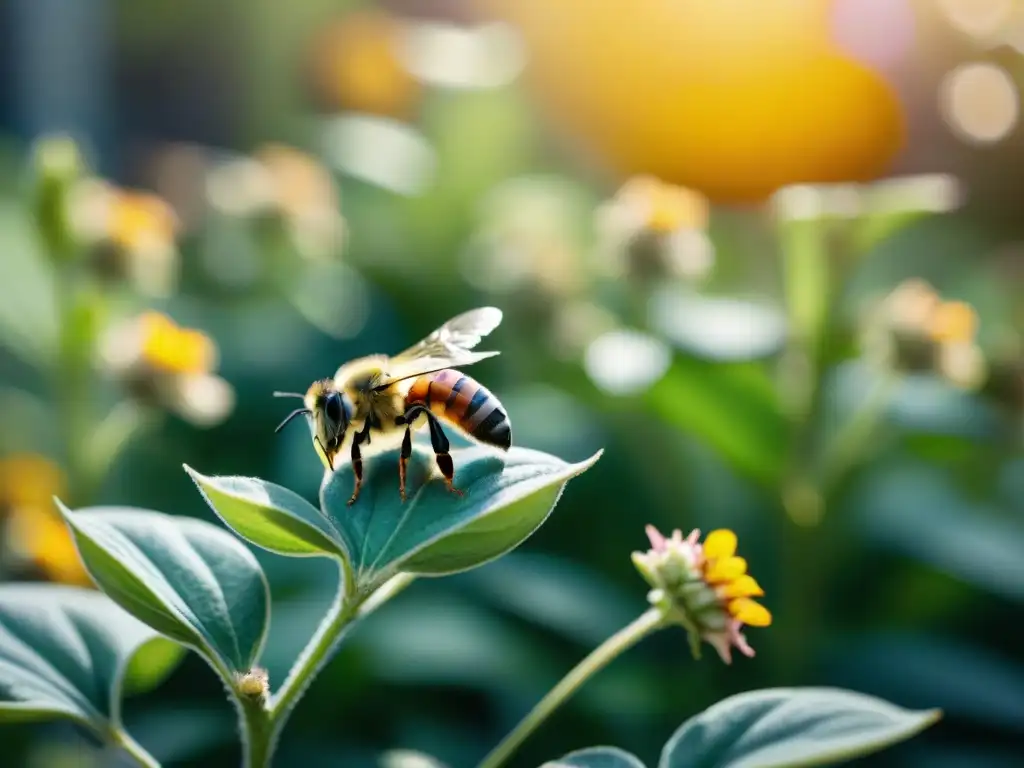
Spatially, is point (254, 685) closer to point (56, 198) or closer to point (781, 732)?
point (781, 732)

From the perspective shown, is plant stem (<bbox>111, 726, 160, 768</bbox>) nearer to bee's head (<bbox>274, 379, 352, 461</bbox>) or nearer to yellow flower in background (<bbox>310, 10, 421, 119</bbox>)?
bee's head (<bbox>274, 379, 352, 461</bbox>)

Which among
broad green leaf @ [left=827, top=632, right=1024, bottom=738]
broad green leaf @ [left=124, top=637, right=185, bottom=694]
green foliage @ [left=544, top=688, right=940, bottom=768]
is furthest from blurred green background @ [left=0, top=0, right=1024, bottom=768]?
green foliage @ [left=544, top=688, right=940, bottom=768]

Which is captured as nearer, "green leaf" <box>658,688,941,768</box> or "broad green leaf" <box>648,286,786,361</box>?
"green leaf" <box>658,688,941,768</box>

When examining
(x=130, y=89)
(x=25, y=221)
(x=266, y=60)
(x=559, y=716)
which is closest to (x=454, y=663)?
(x=559, y=716)

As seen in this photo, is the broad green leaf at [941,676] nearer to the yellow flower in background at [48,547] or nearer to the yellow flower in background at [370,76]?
the yellow flower in background at [48,547]

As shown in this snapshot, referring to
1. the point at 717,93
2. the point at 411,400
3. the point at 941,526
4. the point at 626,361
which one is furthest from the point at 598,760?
the point at 717,93

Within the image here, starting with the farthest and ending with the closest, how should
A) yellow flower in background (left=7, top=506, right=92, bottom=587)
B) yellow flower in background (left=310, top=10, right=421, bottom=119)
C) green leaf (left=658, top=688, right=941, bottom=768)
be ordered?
1. yellow flower in background (left=310, top=10, right=421, bottom=119)
2. yellow flower in background (left=7, top=506, right=92, bottom=587)
3. green leaf (left=658, top=688, right=941, bottom=768)

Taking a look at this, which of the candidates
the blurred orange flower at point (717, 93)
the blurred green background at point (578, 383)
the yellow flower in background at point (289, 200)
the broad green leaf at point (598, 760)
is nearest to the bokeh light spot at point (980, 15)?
the blurred green background at point (578, 383)
